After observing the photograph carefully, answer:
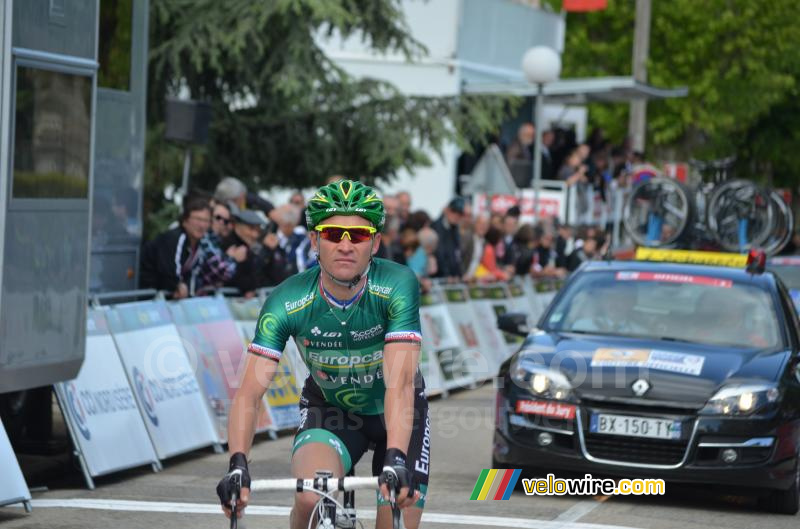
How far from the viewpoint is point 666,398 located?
34.9 feet

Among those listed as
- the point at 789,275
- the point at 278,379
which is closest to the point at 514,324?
the point at 278,379

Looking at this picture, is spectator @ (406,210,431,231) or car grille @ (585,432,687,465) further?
spectator @ (406,210,431,231)

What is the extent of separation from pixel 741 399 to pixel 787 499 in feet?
2.43

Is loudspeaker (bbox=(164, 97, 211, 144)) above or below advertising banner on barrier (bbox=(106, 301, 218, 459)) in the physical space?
above

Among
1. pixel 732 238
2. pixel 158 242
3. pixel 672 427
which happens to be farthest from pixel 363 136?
pixel 672 427

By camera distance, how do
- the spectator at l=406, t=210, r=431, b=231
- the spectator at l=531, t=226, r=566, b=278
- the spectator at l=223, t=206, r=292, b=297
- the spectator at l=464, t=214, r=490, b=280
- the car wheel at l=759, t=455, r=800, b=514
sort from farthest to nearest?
the spectator at l=531, t=226, r=566, b=278 → the spectator at l=464, t=214, r=490, b=280 → the spectator at l=406, t=210, r=431, b=231 → the spectator at l=223, t=206, r=292, b=297 → the car wheel at l=759, t=455, r=800, b=514

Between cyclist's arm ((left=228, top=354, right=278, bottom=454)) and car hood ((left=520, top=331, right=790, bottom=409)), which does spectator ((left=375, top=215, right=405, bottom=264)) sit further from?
cyclist's arm ((left=228, top=354, right=278, bottom=454))

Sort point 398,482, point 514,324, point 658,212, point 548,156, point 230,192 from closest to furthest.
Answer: point 398,482
point 514,324
point 230,192
point 658,212
point 548,156

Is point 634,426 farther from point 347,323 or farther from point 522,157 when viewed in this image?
point 522,157

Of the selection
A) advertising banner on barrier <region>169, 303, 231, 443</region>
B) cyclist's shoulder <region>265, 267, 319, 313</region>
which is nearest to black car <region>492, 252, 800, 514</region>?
advertising banner on barrier <region>169, 303, 231, 443</region>

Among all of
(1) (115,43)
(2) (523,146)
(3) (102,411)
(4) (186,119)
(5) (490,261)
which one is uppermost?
(1) (115,43)

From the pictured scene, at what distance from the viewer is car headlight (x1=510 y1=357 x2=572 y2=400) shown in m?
10.9

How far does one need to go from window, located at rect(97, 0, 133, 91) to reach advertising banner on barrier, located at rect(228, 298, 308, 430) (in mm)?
2152

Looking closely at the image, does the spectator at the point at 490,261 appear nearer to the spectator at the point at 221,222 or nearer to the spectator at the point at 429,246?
the spectator at the point at 429,246
